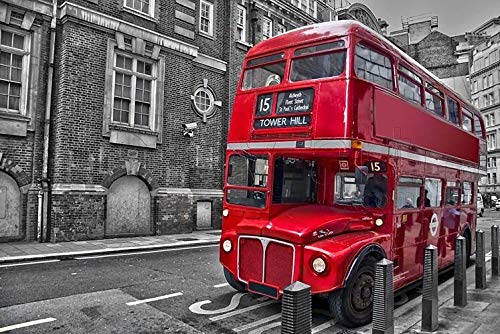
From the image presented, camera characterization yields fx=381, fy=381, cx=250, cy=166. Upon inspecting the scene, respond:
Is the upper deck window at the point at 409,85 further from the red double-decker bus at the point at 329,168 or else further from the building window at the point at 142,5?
the building window at the point at 142,5

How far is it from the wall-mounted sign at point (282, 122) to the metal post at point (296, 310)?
9.52 feet

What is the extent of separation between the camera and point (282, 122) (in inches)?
231

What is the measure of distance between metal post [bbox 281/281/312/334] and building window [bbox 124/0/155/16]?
13648 mm

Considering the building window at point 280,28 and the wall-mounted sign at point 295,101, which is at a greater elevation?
the building window at point 280,28

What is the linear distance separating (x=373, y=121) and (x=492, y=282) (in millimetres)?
4806

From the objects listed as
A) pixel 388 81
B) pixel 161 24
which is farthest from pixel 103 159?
pixel 388 81

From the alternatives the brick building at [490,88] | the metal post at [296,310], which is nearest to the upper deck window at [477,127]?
the metal post at [296,310]

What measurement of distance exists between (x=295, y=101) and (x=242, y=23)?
1469cm

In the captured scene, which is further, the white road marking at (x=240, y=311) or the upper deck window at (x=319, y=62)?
the upper deck window at (x=319, y=62)

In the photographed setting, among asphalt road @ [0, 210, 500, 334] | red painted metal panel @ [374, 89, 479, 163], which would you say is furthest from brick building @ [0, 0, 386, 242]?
red painted metal panel @ [374, 89, 479, 163]

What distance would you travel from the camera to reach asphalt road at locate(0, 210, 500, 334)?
16.8ft

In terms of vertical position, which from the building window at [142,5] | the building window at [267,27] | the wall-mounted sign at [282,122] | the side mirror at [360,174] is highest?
the building window at [267,27]

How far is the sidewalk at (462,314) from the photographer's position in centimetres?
513

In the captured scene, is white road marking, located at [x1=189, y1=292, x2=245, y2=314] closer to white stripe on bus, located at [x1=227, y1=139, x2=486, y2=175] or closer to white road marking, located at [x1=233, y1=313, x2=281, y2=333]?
white road marking, located at [x1=233, y1=313, x2=281, y2=333]
